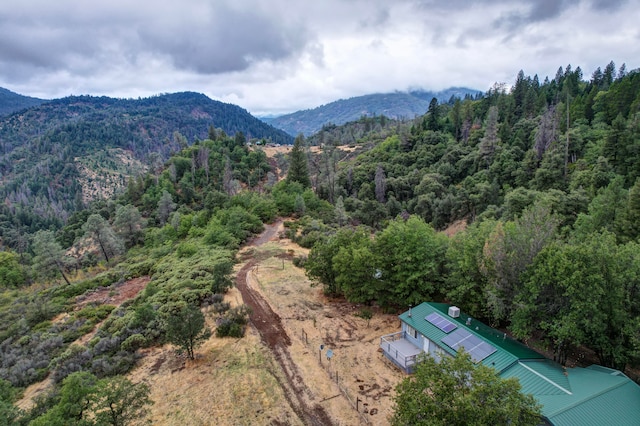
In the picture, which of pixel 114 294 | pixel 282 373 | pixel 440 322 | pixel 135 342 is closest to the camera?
pixel 282 373

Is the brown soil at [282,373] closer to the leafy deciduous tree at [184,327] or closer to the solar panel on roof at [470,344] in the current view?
the leafy deciduous tree at [184,327]

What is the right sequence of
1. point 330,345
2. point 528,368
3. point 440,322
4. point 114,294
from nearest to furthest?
point 528,368, point 440,322, point 330,345, point 114,294

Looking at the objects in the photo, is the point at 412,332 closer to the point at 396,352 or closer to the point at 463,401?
the point at 396,352

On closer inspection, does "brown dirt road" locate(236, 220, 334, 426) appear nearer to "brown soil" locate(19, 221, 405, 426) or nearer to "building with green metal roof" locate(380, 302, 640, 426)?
"brown soil" locate(19, 221, 405, 426)

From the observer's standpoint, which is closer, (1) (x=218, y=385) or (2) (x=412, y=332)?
(1) (x=218, y=385)

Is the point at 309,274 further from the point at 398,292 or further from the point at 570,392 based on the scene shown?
the point at 570,392

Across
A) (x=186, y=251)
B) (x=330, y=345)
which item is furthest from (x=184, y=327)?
(x=186, y=251)

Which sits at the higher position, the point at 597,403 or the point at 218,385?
the point at 597,403
